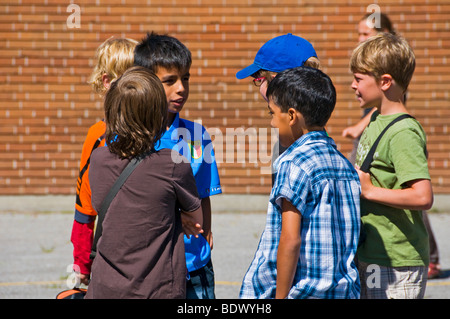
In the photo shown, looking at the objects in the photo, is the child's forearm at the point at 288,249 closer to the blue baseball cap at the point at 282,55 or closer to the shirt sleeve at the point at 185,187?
the shirt sleeve at the point at 185,187

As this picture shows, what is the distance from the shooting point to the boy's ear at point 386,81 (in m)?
3.12

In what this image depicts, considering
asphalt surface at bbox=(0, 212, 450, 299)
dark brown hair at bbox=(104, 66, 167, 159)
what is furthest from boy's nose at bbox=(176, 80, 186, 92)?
asphalt surface at bbox=(0, 212, 450, 299)

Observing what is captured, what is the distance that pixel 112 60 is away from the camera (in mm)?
3410

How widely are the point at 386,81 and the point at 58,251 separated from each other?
4.64 meters

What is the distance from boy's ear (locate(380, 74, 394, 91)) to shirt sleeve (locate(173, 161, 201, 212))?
3.51ft

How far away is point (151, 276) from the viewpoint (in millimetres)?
2633

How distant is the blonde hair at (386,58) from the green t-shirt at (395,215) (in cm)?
22

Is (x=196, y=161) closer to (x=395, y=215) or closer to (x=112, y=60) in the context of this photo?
(x=112, y=60)

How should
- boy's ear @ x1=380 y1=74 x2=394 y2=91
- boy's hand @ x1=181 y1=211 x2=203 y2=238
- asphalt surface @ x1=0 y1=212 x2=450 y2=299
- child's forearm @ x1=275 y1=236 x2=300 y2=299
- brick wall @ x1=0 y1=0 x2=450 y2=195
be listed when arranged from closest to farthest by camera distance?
child's forearm @ x1=275 y1=236 x2=300 y2=299 → boy's hand @ x1=181 y1=211 x2=203 y2=238 → boy's ear @ x1=380 y1=74 x2=394 y2=91 → asphalt surface @ x1=0 y1=212 x2=450 y2=299 → brick wall @ x1=0 y1=0 x2=450 y2=195

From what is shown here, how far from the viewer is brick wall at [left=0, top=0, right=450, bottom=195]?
A: 8414mm

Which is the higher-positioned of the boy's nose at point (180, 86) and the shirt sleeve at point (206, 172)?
the boy's nose at point (180, 86)

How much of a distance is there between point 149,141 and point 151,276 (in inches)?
21.3

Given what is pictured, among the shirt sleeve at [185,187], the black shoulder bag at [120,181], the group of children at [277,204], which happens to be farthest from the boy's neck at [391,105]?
the black shoulder bag at [120,181]

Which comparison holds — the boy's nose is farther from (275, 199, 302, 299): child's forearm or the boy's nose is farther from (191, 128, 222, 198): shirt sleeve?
(275, 199, 302, 299): child's forearm
